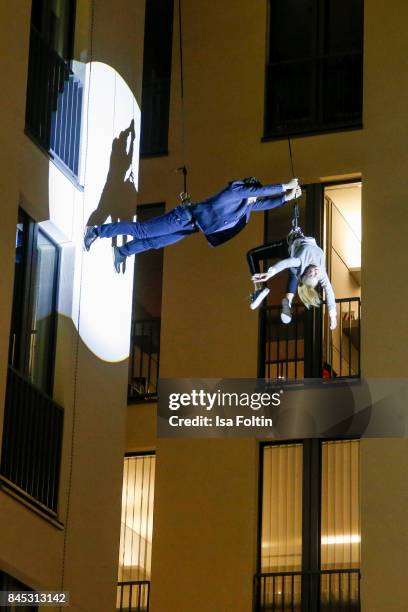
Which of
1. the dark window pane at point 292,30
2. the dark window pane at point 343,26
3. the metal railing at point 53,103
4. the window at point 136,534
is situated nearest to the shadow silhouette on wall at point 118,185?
the metal railing at point 53,103

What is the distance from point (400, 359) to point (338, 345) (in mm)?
1244

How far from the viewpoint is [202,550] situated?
24312mm

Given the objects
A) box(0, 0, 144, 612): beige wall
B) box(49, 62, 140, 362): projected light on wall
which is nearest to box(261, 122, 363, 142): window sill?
box(49, 62, 140, 362): projected light on wall

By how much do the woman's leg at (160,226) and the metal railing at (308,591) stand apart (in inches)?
294

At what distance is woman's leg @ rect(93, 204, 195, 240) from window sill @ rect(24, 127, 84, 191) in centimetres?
109

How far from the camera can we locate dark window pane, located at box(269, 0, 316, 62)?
26.8 metres

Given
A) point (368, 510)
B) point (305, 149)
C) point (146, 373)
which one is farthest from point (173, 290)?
point (368, 510)

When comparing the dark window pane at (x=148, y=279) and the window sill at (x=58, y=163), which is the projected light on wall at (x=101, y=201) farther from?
the dark window pane at (x=148, y=279)

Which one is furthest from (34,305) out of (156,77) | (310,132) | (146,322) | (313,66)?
(156,77)

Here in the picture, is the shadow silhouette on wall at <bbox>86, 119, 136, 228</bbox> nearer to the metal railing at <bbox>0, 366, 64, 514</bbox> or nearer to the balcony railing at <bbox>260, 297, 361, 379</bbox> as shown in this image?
the metal railing at <bbox>0, 366, 64, 514</bbox>

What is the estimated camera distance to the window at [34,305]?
18328mm

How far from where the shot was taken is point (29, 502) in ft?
57.1

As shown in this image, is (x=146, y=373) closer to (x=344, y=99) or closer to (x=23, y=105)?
(x=344, y=99)

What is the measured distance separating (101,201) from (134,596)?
7575 millimetres
